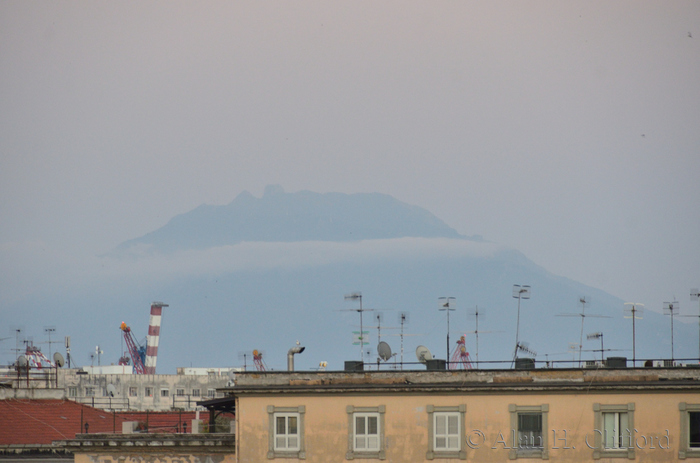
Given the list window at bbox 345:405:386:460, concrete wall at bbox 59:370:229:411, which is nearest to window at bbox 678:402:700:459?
window at bbox 345:405:386:460

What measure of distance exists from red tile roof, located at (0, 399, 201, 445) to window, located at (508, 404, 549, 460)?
20481 millimetres

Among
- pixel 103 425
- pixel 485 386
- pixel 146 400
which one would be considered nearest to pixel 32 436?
pixel 103 425

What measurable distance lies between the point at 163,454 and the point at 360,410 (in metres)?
9.68

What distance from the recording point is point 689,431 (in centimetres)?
4275

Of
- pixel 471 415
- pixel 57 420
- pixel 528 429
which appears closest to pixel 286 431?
pixel 471 415

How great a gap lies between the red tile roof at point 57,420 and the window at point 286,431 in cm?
1269

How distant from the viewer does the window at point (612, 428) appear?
43.2 meters

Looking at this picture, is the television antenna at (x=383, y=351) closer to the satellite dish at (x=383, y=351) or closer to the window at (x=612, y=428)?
the satellite dish at (x=383, y=351)

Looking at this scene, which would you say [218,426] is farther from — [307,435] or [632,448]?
[632,448]

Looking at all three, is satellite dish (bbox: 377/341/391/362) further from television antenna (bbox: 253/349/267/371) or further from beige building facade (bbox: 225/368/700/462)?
television antenna (bbox: 253/349/267/371)

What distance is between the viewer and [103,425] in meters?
61.7

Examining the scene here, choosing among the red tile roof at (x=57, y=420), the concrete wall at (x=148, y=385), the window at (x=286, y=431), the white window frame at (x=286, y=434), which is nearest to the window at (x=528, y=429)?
the window at (x=286, y=431)

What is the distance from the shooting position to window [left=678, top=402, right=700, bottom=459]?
140 ft

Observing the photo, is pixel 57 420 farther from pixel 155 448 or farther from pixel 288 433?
pixel 288 433
